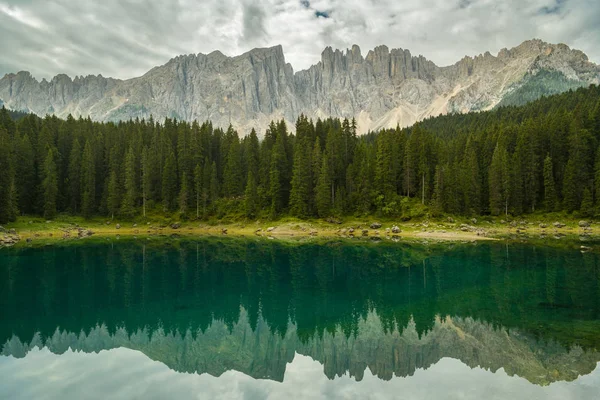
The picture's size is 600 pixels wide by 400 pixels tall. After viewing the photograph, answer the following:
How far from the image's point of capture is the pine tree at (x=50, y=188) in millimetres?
87250

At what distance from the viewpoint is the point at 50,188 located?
87938 millimetres

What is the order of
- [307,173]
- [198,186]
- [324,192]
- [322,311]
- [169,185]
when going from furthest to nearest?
[169,185], [198,186], [307,173], [324,192], [322,311]

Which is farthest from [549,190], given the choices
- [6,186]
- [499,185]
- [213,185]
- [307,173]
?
[6,186]

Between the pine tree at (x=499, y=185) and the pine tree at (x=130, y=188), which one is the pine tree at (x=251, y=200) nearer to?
the pine tree at (x=130, y=188)

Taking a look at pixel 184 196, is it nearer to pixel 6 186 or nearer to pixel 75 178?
pixel 75 178

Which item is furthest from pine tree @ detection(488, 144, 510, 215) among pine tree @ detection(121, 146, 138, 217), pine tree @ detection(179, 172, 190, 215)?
pine tree @ detection(121, 146, 138, 217)

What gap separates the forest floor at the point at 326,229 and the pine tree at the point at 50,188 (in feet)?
8.57

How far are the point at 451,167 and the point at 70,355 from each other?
91569 millimetres

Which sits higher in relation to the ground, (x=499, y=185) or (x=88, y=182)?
(x=88, y=182)

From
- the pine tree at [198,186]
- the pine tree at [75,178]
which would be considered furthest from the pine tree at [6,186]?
the pine tree at [198,186]

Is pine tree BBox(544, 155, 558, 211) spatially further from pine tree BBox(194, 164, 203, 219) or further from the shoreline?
pine tree BBox(194, 164, 203, 219)

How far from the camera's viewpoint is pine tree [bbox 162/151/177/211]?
103 m

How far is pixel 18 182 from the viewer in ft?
288

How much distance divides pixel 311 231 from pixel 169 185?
147 feet
